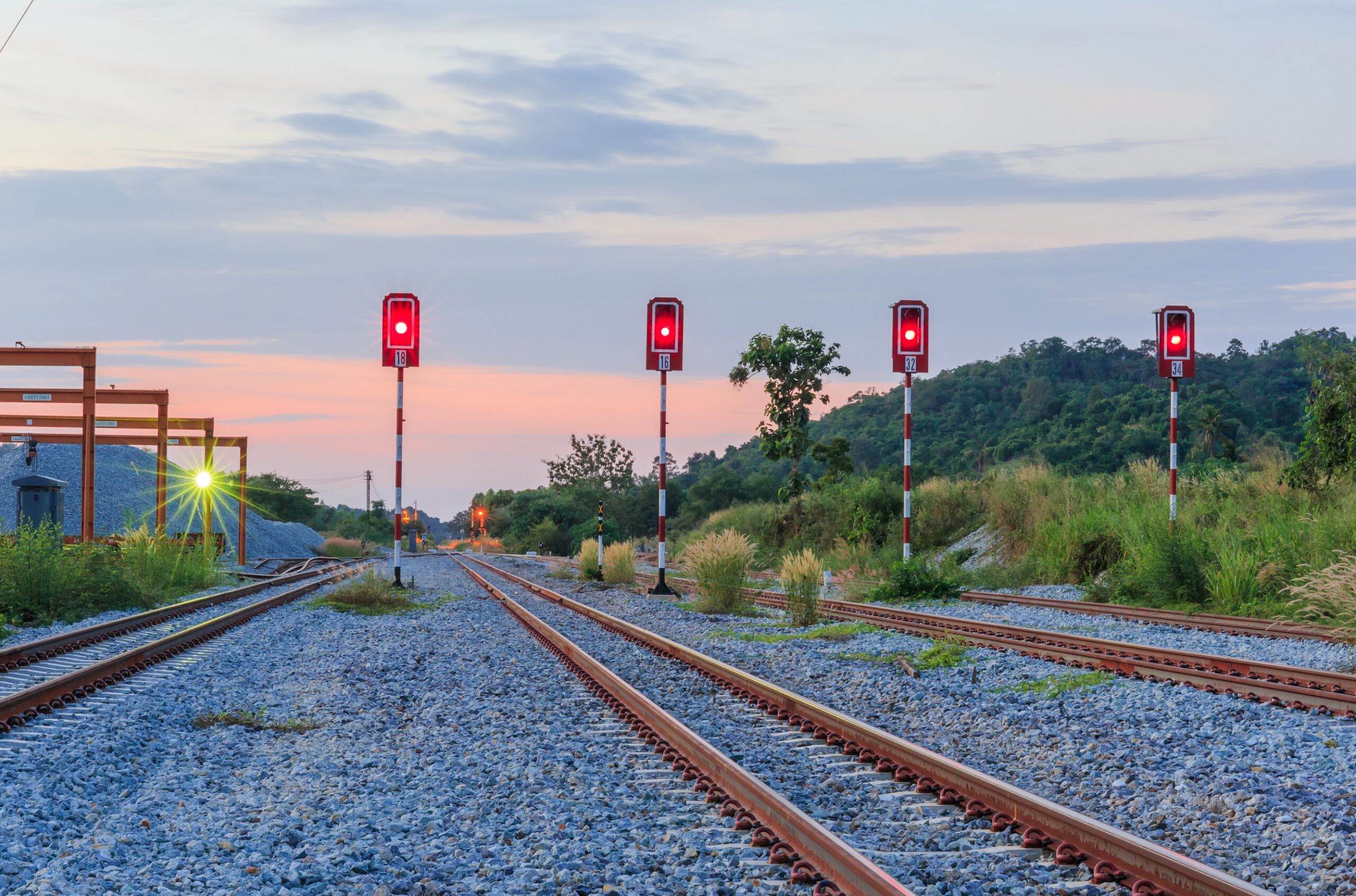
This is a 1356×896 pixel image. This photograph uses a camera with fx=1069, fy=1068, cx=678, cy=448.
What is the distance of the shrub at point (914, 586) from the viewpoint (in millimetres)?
18453

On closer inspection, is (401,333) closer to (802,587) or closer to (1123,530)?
(802,587)

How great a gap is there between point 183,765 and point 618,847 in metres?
3.45

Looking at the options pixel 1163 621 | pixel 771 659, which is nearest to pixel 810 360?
pixel 1163 621

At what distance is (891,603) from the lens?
59.3 ft

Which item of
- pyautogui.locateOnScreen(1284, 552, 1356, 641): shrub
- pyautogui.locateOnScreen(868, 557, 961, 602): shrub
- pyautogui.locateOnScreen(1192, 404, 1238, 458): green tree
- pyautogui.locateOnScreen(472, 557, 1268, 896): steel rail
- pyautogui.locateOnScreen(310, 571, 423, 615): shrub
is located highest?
pyautogui.locateOnScreen(1192, 404, 1238, 458): green tree

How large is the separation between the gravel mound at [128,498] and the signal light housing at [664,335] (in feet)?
103

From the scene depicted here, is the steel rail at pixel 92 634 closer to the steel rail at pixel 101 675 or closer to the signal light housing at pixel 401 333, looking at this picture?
the steel rail at pixel 101 675

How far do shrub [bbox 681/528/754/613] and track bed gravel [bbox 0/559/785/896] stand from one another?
7140mm

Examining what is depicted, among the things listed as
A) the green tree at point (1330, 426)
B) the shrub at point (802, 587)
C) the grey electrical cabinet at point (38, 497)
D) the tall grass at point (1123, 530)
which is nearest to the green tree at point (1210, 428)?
the tall grass at point (1123, 530)

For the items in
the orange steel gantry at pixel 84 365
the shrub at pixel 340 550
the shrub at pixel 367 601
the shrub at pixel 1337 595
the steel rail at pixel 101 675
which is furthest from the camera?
the shrub at pixel 340 550

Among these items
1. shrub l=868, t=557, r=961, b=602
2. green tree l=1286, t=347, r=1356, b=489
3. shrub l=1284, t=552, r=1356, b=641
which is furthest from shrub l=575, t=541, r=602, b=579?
shrub l=1284, t=552, r=1356, b=641

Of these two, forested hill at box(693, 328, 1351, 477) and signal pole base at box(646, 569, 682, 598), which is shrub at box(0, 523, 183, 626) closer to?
signal pole base at box(646, 569, 682, 598)

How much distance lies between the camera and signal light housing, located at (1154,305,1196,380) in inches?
834

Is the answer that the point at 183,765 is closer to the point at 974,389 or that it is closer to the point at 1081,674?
the point at 1081,674
